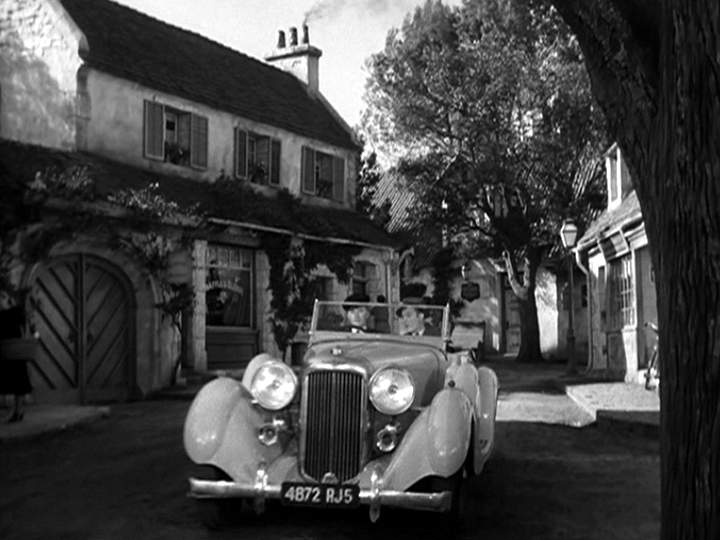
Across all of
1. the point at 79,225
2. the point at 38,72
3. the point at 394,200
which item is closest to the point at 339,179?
the point at 38,72

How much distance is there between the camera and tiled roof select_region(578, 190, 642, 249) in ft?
58.4

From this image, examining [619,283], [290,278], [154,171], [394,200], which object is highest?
[394,200]

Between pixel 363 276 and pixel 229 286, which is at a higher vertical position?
pixel 363 276

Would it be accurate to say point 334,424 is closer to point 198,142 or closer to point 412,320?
point 412,320

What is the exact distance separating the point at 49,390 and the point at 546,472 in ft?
30.1

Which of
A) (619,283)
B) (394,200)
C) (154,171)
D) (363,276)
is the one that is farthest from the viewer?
(394,200)

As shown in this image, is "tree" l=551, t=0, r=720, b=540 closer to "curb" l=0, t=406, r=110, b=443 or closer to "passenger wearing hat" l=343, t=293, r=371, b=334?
"passenger wearing hat" l=343, t=293, r=371, b=334

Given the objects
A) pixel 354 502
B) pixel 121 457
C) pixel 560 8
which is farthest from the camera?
pixel 121 457

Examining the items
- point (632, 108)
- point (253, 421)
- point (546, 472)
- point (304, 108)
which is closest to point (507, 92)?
point (304, 108)

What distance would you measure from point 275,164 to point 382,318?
46.5 feet

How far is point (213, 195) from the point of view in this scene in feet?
62.9

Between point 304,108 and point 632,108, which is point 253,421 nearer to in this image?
point 632,108

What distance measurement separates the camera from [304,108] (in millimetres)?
23938

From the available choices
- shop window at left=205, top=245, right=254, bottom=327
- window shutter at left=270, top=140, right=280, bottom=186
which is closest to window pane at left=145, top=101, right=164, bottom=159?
shop window at left=205, top=245, right=254, bottom=327
